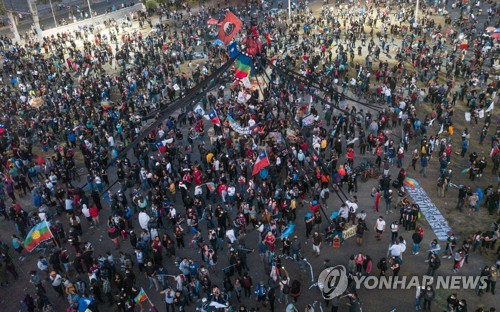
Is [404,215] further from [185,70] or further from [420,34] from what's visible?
[420,34]

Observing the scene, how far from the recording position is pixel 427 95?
3114 cm

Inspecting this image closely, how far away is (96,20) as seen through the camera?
56156mm

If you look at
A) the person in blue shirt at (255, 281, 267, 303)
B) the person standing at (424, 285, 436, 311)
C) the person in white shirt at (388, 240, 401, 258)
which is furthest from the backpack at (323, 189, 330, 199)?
the person standing at (424, 285, 436, 311)

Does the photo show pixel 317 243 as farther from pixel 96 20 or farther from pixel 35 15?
pixel 96 20

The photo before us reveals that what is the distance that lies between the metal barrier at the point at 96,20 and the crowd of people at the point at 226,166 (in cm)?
1157

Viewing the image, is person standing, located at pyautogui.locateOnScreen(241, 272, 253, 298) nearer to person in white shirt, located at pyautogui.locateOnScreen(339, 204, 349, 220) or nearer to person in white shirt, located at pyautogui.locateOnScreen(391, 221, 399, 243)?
person in white shirt, located at pyautogui.locateOnScreen(339, 204, 349, 220)

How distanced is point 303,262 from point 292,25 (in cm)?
3553

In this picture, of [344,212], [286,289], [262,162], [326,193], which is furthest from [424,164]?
[286,289]

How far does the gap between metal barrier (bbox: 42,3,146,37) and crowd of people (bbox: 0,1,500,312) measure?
11.6 meters

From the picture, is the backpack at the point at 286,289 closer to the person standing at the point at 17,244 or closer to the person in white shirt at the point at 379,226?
the person in white shirt at the point at 379,226

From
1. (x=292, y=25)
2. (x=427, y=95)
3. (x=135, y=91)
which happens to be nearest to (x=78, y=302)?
(x=135, y=91)

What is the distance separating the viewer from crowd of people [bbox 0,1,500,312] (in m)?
16.5

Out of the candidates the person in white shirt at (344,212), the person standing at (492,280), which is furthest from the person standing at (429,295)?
the person in white shirt at (344,212)

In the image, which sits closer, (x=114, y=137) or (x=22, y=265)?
(x=22, y=265)
